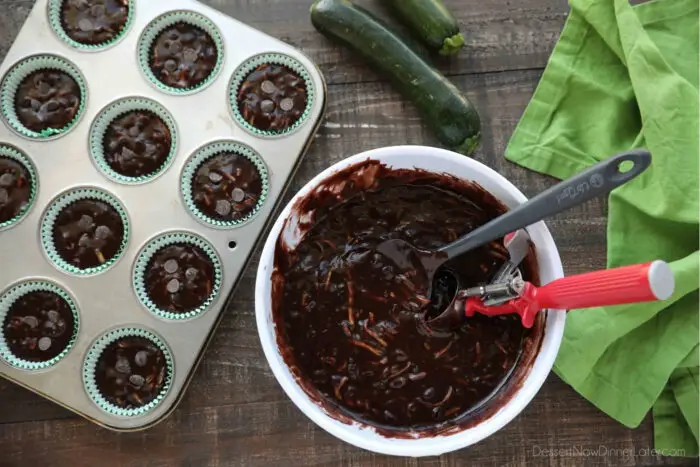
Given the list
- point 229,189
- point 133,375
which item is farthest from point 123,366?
point 229,189

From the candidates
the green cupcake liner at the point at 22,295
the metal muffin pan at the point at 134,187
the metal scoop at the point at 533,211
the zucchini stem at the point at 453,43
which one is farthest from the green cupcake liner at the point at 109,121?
the zucchini stem at the point at 453,43

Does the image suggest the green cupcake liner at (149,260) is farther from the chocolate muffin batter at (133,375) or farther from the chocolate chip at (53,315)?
the chocolate chip at (53,315)

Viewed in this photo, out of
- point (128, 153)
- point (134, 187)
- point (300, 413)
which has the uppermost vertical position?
point (128, 153)

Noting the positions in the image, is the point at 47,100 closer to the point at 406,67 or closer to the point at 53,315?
the point at 53,315

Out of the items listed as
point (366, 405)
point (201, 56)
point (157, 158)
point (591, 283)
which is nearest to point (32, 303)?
point (157, 158)

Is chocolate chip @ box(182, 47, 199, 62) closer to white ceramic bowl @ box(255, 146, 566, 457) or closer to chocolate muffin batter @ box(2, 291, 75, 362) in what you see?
white ceramic bowl @ box(255, 146, 566, 457)

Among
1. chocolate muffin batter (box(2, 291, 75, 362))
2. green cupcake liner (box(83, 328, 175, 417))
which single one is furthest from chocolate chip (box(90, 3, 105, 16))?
green cupcake liner (box(83, 328, 175, 417))

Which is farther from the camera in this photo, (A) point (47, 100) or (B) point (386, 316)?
(A) point (47, 100)
